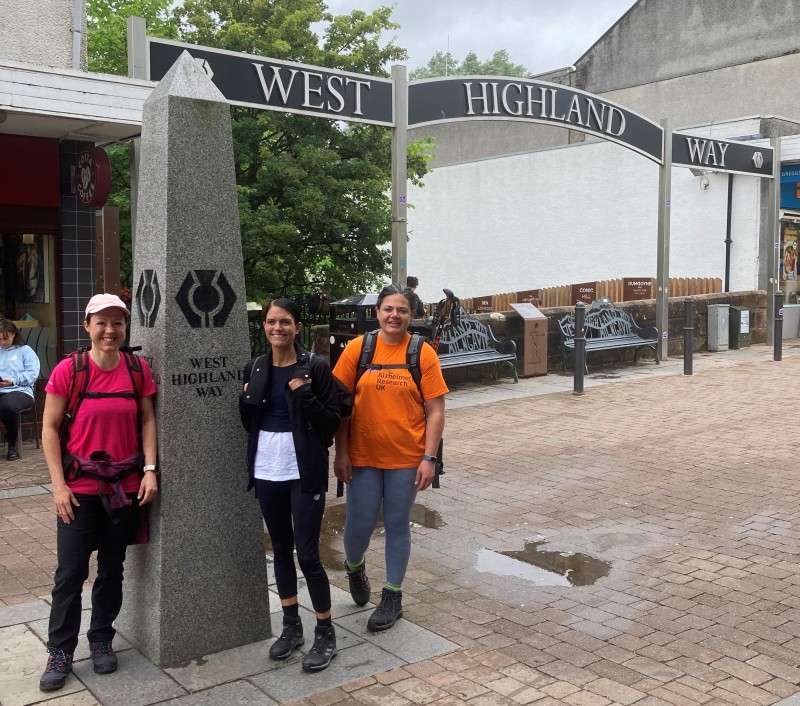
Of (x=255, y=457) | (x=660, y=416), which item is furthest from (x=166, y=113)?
(x=660, y=416)

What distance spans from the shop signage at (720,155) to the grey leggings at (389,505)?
1371cm

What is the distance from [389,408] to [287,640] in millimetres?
1206

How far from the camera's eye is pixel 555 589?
5.28 meters

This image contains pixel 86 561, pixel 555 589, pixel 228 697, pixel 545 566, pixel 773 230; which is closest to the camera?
pixel 228 697

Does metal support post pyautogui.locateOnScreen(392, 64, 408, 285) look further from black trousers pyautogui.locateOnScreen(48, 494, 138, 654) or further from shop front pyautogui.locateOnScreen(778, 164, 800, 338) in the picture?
shop front pyautogui.locateOnScreen(778, 164, 800, 338)

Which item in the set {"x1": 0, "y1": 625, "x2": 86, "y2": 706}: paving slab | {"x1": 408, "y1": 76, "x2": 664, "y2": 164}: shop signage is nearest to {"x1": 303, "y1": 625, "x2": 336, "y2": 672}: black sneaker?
{"x1": 0, "y1": 625, "x2": 86, "y2": 706}: paving slab

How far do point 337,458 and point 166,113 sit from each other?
1873mm

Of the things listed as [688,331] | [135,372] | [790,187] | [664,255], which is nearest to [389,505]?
[135,372]

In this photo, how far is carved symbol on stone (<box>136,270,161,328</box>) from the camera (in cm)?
422

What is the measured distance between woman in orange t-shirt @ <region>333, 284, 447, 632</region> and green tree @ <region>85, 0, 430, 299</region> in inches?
488

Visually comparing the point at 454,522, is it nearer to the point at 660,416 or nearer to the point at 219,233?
the point at 219,233

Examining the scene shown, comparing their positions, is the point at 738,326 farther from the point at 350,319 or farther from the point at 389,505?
the point at 389,505

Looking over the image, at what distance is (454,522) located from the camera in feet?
21.8

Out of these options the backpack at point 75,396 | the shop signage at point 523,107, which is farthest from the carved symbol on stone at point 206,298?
the shop signage at point 523,107
